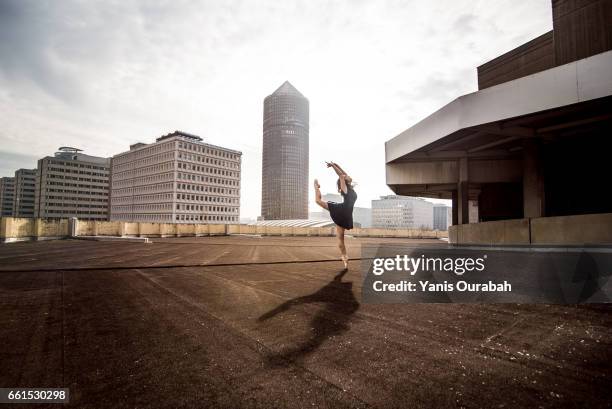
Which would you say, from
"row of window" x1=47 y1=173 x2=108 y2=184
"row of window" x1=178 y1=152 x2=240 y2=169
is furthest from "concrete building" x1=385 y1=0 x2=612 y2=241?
"row of window" x1=47 y1=173 x2=108 y2=184

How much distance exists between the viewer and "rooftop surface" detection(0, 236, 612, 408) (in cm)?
212

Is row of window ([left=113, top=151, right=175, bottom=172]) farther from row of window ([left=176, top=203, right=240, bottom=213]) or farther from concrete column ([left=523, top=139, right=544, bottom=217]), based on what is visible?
concrete column ([left=523, top=139, right=544, bottom=217])

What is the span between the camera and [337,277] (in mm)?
7629

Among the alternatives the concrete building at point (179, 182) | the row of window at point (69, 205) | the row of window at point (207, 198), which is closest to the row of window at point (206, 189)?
the concrete building at point (179, 182)

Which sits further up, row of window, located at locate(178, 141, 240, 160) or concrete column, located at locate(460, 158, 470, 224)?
row of window, located at locate(178, 141, 240, 160)

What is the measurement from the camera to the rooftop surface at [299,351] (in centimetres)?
212

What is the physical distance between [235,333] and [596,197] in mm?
26134

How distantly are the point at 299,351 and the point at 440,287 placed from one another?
204 inches

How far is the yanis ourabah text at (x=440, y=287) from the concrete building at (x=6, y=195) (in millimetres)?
241565

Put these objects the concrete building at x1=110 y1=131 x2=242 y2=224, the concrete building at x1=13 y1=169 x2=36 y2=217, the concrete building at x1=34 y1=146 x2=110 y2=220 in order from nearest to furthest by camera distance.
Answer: the concrete building at x1=110 y1=131 x2=242 y2=224 → the concrete building at x1=34 y1=146 x2=110 y2=220 → the concrete building at x1=13 y1=169 x2=36 y2=217

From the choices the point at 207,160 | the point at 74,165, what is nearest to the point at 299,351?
the point at 207,160

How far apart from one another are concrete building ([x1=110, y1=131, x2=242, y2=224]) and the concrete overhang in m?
94.1

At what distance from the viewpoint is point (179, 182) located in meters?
98.4

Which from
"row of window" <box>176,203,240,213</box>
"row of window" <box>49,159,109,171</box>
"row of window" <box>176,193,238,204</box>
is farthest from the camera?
"row of window" <box>49,159,109,171</box>
